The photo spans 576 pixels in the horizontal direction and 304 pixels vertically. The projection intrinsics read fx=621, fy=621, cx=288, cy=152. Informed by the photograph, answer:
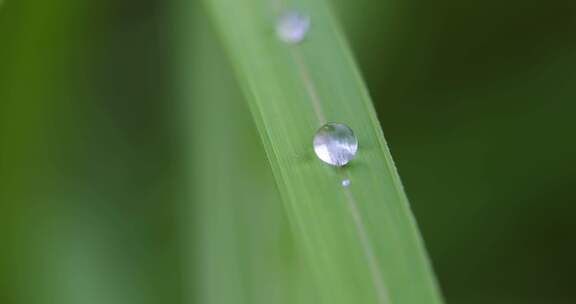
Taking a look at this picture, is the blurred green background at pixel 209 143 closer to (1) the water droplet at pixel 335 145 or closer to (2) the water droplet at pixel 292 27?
(2) the water droplet at pixel 292 27

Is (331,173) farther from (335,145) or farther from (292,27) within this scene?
(292,27)

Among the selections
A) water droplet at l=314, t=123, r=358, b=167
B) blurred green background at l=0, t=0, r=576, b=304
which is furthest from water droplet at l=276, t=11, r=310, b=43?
blurred green background at l=0, t=0, r=576, b=304

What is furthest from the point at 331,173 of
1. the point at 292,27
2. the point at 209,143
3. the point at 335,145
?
the point at 209,143

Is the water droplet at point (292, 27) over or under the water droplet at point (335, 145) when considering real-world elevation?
over

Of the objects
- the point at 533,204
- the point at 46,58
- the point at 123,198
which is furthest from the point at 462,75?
the point at 46,58

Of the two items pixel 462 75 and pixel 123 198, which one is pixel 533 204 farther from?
pixel 123 198

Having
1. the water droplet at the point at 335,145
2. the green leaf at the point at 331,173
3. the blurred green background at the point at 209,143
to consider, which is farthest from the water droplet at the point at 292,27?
the blurred green background at the point at 209,143
